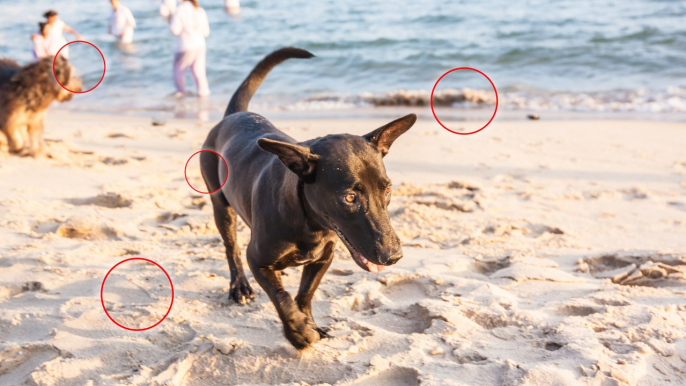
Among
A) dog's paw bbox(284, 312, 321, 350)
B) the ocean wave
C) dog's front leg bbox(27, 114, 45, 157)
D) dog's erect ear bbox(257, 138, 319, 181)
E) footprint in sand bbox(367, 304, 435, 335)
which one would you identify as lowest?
footprint in sand bbox(367, 304, 435, 335)

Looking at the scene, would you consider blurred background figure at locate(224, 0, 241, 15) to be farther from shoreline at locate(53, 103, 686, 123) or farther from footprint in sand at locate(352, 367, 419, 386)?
footprint in sand at locate(352, 367, 419, 386)

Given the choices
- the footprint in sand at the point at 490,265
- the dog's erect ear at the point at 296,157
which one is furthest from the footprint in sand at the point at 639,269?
the dog's erect ear at the point at 296,157

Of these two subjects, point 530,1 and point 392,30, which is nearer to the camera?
point 392,30

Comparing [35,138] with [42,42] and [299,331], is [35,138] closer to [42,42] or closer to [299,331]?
[42,42]

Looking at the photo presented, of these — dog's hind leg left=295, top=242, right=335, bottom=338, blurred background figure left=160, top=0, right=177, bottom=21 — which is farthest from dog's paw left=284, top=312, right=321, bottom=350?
blurred background figure left=160, top=0, right=177, bottom=21

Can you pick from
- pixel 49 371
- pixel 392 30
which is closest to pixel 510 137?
pixel 49 371

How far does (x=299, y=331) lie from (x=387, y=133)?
1.06m

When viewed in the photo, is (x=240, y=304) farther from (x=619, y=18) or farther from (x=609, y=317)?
(x=619, y=18)

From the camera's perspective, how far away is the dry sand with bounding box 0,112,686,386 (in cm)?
318

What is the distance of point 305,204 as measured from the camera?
2.98 metres

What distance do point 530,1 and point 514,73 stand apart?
8.35 metres

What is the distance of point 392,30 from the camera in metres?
17.7

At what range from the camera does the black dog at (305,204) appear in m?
2.76

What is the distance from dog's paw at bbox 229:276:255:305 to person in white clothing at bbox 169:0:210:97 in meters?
8.76
